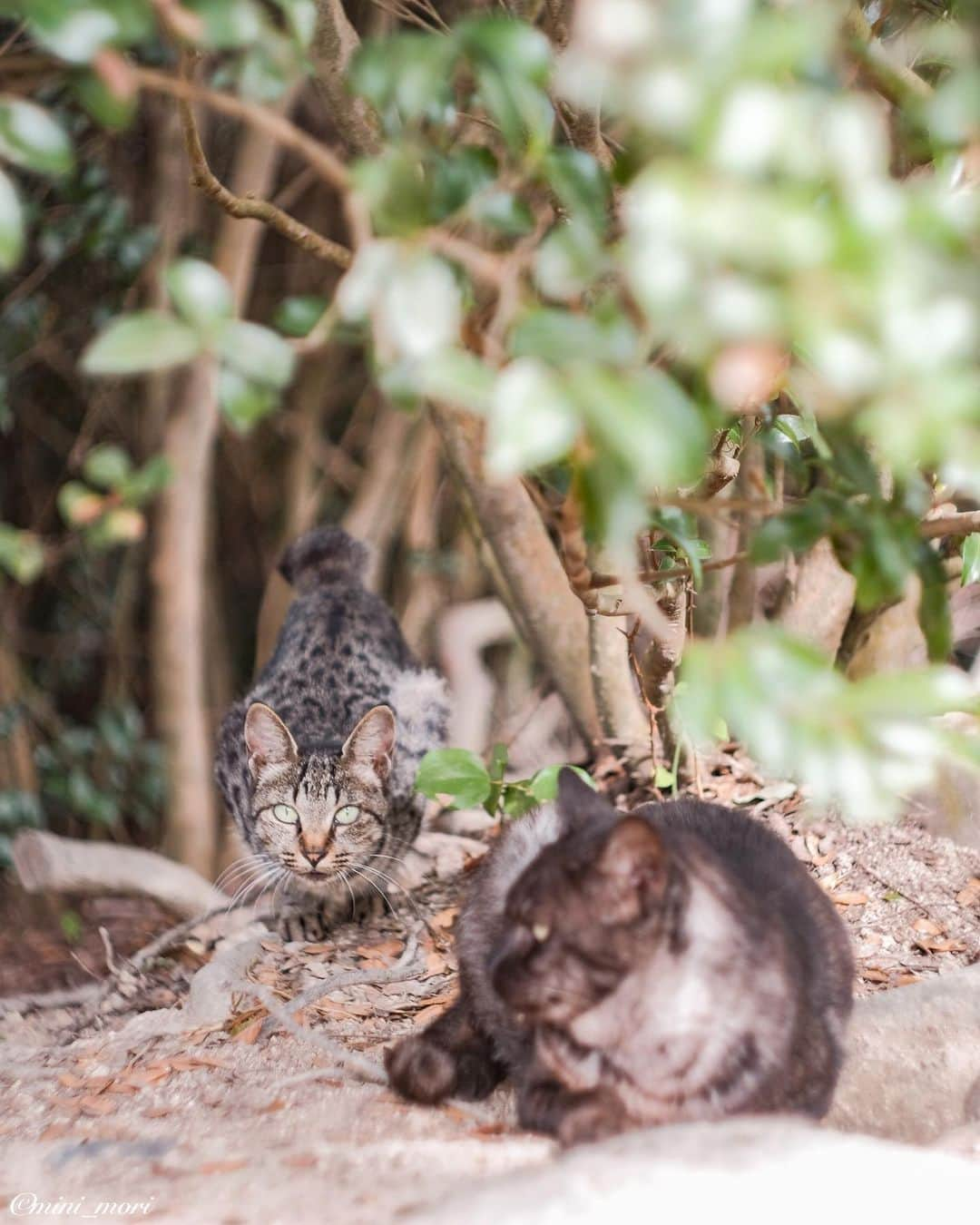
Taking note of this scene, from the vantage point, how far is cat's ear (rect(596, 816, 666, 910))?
187 centimetres

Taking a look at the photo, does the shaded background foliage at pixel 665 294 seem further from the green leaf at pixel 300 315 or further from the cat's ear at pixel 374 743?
the cat's ear at pixel 374 743

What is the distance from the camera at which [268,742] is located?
3.83 m

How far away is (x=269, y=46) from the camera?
1.41 metres

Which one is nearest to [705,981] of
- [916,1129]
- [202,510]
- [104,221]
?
[916,1129]

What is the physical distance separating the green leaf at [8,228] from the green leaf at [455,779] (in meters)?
2.08

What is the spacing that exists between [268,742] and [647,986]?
2133 mm

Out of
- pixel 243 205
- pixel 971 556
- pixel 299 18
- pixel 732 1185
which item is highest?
pixel 243 205

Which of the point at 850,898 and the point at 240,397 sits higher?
the point at 240,397

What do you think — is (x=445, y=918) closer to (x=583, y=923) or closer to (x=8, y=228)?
(x=583, y=923)

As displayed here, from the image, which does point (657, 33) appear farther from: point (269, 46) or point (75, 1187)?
point (75, 1187)

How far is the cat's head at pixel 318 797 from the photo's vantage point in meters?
3.76

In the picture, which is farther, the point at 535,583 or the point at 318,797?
the point at 535,583

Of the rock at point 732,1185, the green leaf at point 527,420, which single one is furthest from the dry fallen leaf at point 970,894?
the green leaf at point 527,420

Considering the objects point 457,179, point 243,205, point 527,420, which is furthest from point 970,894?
point 527,420
